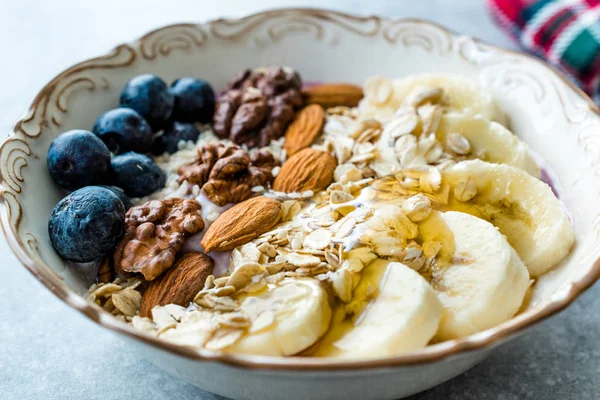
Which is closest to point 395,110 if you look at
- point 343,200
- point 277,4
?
point 343,200

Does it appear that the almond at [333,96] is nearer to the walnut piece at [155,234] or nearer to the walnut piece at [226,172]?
the walnut piece at [226,172]

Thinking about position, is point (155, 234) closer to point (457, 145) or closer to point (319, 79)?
point (457, 145)

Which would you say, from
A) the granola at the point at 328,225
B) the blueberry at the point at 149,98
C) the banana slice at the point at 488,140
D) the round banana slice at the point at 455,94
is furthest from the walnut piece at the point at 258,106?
the banana slice at the point at 488,140

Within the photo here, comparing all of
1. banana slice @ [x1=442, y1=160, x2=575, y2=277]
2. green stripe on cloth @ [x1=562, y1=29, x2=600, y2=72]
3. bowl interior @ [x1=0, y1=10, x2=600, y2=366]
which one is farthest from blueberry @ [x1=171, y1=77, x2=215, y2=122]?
green stripe on cloth @ [x1=562, y1=29, x2=600, y2=72]

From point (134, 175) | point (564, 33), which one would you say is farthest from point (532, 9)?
point (134, 175)

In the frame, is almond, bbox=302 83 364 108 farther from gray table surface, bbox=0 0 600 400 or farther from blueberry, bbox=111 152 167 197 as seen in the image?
gray table surface, bbox=0 0 600 400
